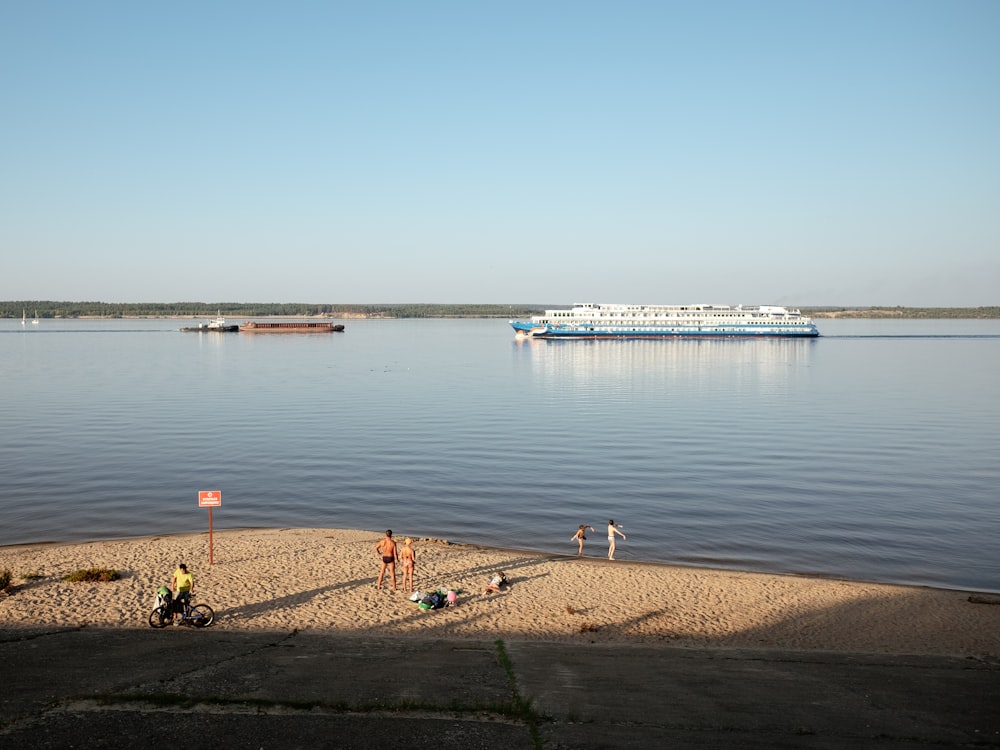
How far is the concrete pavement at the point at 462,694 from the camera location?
1514cm

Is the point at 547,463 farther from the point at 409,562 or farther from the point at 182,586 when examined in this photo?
the point at 182,586

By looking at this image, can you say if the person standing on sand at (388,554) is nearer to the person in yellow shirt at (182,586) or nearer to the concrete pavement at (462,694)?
the concrete pavement at (462,694)

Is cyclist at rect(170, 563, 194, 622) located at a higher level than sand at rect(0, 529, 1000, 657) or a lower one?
higher

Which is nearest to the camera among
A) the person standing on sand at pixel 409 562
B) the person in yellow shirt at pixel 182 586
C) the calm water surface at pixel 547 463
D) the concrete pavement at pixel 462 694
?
the concrete pavement at pixel 462 694

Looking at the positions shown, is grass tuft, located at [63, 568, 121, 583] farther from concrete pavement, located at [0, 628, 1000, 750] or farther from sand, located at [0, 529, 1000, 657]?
concrete pavement, located at [0, 628, 1000, 750]

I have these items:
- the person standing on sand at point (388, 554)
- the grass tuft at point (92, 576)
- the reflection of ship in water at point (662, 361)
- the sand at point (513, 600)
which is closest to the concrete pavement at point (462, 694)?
the sand at point (513, 600)

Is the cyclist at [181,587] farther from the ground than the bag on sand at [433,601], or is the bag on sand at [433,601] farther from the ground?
the cyclist at [181,587]

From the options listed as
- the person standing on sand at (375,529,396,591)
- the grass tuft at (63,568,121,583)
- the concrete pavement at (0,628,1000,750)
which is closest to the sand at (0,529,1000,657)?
the grass tuft at (63,568,121,583)

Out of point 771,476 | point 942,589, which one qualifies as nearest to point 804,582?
point 942,589

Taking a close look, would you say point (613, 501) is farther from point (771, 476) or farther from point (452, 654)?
point (452, 654)

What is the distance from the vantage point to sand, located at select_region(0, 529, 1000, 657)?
22.6 m

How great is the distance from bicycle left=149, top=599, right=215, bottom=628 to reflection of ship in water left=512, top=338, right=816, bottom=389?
3435 inches

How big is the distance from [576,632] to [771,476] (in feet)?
87.6

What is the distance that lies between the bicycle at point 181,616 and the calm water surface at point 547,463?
1290cm
